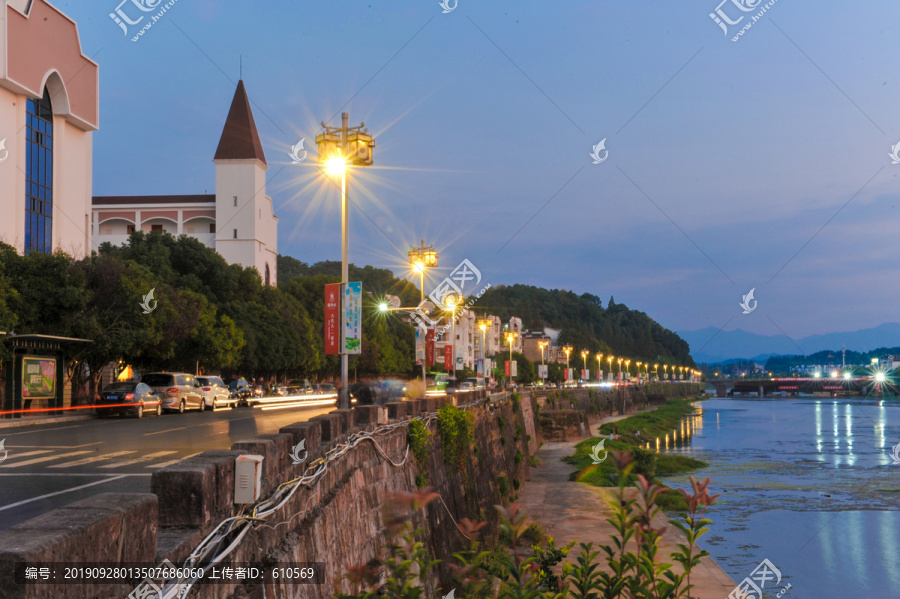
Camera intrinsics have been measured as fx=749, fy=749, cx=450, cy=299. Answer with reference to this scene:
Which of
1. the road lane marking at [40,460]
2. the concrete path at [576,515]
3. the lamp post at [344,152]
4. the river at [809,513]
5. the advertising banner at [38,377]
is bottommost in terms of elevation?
the river at [809,513]

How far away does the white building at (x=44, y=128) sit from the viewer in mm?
41500

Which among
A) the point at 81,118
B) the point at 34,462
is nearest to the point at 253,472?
the point at 34,462

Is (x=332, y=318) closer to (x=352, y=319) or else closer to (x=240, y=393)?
(x=352, y=319)

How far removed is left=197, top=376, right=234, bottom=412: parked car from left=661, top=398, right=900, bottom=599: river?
22.9 m

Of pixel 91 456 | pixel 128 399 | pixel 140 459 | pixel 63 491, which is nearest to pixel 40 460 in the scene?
pixel 91 456

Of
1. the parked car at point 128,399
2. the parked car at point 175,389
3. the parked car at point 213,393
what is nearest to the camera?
the parked car at point 128,399

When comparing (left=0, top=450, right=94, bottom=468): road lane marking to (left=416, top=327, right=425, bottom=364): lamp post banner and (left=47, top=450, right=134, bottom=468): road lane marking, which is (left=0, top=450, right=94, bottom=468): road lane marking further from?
(left=416, top=327, right=425, bottom=364): lamp post banner

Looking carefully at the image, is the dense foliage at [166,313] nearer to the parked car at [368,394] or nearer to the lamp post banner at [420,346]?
the parked car at [368,394]

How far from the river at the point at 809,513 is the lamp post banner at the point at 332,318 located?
476 inches

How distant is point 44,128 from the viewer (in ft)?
150

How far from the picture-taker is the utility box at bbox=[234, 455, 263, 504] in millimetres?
5387

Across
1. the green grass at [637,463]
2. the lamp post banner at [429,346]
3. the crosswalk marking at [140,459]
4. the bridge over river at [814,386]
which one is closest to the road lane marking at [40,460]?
the crosswalk marking at [140,459]

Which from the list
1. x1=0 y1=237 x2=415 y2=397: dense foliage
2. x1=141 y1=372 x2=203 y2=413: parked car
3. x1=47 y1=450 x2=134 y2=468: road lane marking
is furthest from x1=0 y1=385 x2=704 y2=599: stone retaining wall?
x1=0 y1=237 x2=415 y2=397: dense foliage

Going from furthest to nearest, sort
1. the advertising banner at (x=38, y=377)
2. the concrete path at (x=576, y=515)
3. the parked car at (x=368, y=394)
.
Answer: the parked car at (x=368, y=394)
the advertising banner at (x=38, y=377)
the concrete path at (x=576, y=515)
